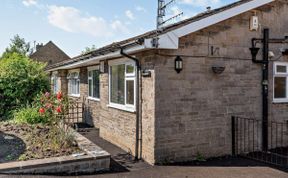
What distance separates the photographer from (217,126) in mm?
8008

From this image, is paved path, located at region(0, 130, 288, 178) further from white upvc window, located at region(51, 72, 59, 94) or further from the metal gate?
white upvc window, located at region(51, 72, 59, 94)

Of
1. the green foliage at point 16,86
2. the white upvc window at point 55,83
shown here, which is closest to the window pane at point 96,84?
the green foliage at point 16,86

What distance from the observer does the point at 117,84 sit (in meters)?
9.78

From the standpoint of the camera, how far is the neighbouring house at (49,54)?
4969 centimetres

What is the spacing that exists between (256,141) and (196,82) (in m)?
2.76

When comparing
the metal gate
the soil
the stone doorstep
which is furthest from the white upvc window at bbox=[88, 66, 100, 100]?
the metal gate

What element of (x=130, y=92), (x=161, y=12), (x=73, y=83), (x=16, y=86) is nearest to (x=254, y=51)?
(x=161, y=12)

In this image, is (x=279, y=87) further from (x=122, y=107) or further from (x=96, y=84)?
(x=96, y=84)

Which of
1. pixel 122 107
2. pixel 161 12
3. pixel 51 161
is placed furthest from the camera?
pixel 122 107

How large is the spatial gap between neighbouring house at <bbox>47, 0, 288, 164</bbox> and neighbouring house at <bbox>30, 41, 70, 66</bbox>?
43558 mm

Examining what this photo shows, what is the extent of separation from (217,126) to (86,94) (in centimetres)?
838

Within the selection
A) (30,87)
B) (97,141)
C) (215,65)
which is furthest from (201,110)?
(30,87)

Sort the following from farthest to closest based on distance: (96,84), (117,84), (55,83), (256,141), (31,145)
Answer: (55,83) < (96,84) < (117,84) < (256,141) < (31,145)

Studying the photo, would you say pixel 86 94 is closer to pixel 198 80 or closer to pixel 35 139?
pixel 35 139
